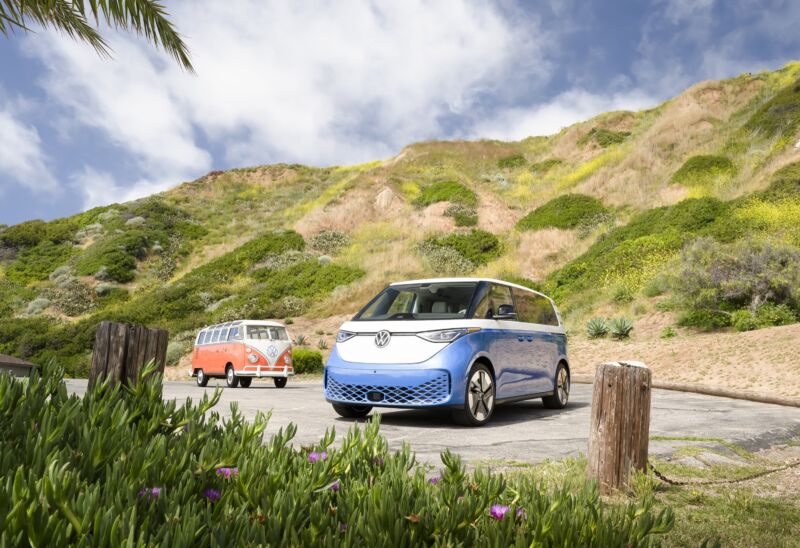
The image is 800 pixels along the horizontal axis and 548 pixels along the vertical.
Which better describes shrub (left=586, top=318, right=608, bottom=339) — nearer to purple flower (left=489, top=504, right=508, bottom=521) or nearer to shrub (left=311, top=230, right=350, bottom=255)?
purple flower (left=489, top=504, right=508, bottom=521)

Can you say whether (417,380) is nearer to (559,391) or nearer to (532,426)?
(532,426)

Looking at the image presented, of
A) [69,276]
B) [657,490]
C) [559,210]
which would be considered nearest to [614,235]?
[559,210]

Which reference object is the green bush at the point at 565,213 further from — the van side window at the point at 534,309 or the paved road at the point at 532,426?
the van side window at the point at 534,309

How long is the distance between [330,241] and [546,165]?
24.0 meters

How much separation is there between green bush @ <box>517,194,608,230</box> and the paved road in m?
26.5

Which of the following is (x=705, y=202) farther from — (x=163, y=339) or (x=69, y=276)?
(x=69, y=276)

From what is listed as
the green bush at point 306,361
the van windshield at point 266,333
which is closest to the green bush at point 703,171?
the green bush at point 306,361

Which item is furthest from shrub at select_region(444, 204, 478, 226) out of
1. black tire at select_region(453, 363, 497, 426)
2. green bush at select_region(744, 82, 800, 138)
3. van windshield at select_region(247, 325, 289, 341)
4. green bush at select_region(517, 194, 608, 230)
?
black tire at select_region(453, 363, 497, 426)

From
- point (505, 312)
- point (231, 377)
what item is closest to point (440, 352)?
point (505, 312)

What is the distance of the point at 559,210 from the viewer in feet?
128

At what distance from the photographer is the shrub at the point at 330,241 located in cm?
3944

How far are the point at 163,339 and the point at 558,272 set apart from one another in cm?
2599

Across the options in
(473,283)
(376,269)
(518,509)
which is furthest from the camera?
(376,269)

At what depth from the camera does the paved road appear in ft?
20.1
